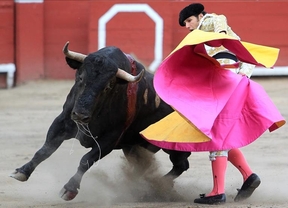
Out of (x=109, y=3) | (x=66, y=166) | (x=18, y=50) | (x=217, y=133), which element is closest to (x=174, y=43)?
(x=109, y=3)

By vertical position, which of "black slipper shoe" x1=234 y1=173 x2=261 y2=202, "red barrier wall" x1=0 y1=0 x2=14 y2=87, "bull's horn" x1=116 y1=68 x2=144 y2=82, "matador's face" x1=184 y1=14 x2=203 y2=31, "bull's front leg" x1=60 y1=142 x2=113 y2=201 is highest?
"matador's face" x1=184 y1=14 x2=203 y2=31

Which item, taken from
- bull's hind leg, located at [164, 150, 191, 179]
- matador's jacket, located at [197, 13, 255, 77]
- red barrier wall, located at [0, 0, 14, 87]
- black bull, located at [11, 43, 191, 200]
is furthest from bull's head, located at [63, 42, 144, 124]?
red barrier wall, located at [0, 0, 14, 87]

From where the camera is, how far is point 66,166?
4.18m

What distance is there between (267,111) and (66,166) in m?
1.22

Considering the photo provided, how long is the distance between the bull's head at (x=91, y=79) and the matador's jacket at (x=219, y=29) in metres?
0.43

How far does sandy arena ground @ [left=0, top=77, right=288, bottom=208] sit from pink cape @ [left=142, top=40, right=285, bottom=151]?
1.10 ft

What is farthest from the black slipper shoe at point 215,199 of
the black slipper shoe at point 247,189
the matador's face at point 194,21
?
the matador's face at point 194,21

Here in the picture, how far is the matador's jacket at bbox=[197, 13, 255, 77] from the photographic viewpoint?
3597mm

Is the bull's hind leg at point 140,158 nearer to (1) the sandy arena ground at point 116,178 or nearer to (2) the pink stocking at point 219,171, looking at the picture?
(1) the sandy arena ground at point 116,178

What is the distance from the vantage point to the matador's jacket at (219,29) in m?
3.60

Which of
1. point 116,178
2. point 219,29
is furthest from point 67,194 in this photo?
point 219,29

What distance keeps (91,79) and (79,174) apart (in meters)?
0.48

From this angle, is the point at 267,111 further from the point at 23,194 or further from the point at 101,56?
the point at 23,194

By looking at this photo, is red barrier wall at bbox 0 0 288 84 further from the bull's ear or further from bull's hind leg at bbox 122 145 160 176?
the bull's ear
